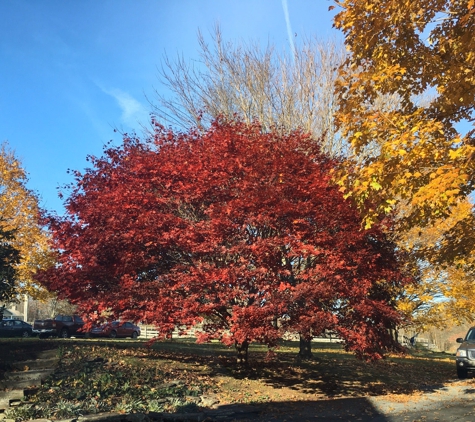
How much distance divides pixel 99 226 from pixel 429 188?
6.15 meters

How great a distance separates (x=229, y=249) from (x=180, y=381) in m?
3.02

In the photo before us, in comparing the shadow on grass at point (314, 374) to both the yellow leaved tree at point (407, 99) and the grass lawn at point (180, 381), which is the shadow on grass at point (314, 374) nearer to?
the grass lawn at point (180, 381)

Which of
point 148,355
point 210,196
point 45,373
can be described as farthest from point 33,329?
point 210,196

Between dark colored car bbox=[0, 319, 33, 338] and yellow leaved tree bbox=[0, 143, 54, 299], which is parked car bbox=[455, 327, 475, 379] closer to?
yellow leaved tree bbox=[0, 143, 54, 299]

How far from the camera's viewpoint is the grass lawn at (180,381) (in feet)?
25.6

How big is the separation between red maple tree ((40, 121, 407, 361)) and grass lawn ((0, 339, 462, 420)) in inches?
47.7

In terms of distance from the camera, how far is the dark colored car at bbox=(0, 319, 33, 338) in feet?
84.5

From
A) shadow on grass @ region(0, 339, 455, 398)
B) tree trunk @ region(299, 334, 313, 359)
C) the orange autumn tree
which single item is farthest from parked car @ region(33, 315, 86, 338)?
the orange autumn tree

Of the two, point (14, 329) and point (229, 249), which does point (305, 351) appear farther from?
point (14, 329)

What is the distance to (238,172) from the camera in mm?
9195

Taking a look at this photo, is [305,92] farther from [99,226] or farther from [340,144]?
[99,226]

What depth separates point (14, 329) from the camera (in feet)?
86.0

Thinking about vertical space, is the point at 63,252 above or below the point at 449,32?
below

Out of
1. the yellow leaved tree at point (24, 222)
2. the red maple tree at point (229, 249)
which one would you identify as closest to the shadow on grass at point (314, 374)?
the red maple tree at point (229, 249)
